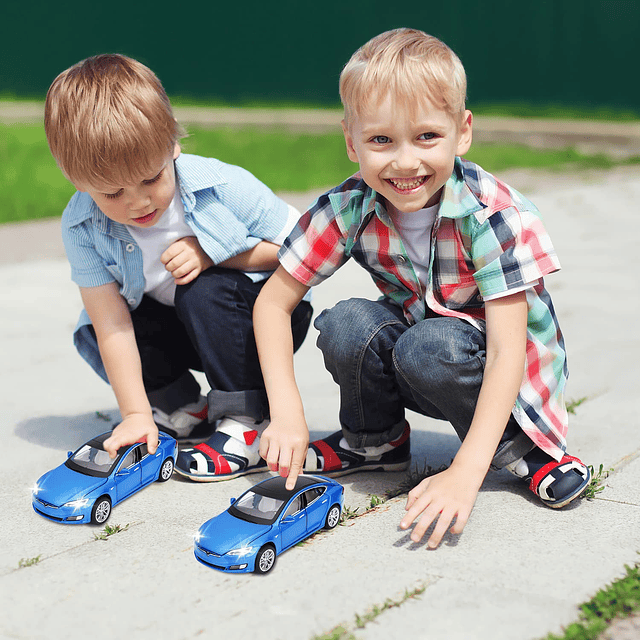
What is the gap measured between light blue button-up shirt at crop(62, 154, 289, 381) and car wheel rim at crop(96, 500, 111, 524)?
2.19ft

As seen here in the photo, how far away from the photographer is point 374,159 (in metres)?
2.11

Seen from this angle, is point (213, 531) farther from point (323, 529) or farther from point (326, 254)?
point (326, 254)

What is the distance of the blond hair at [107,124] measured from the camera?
2.24 metres

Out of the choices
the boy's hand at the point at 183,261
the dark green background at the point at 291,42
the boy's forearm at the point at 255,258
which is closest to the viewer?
the boy's hand at the point at 183,261

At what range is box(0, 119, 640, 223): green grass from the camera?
7617 mm

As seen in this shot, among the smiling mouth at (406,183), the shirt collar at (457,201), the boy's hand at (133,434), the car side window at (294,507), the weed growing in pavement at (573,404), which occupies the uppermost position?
the smiling mouth at (406,183)

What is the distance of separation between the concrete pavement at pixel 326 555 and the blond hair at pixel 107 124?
2.79 feet

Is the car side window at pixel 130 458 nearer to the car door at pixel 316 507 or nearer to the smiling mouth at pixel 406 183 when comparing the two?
the car door at pixel 316 507

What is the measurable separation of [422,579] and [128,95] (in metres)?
1.38

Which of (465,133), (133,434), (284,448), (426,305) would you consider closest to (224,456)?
(133,434)

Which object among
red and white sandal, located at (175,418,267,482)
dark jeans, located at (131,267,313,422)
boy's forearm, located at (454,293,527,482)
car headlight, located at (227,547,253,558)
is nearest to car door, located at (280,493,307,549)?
car headlight, located at (227,547,253,558)

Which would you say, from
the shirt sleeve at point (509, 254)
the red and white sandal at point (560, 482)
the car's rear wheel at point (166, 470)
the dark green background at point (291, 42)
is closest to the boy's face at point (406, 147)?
the shirt sleeve at point (509, 254)

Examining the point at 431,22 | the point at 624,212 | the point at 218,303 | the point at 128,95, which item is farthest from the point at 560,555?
the point at 431,22

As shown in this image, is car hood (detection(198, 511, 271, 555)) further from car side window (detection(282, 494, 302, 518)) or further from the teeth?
the teeth
